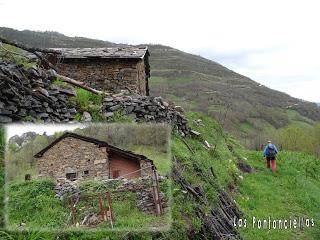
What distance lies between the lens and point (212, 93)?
342 feet

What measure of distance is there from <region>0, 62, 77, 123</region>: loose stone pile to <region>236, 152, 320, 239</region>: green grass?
7.67 metres

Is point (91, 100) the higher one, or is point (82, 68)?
point (82, 68)

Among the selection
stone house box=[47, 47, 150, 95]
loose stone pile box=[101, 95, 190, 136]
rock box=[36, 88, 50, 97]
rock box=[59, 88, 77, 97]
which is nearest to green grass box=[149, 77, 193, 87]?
stone house box=[47, 47, 150, 95]

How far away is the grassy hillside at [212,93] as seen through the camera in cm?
8594

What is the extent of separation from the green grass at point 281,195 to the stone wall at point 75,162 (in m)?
9.33

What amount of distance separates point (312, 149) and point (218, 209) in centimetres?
4633

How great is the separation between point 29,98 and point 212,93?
101 metres

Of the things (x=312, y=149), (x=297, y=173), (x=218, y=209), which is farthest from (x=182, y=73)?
(x=218, y=209)

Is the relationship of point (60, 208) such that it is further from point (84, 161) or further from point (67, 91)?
point (67, 91)

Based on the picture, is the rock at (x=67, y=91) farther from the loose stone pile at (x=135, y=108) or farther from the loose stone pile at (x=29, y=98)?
the loose stone pile at (x=135, y=108)

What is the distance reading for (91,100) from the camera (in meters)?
7.46

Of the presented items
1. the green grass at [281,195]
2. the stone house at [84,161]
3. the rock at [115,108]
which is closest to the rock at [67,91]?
the rock at [115,108]

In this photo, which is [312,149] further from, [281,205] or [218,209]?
[218,209]

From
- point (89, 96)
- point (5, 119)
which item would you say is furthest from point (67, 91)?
point (5, 119)
